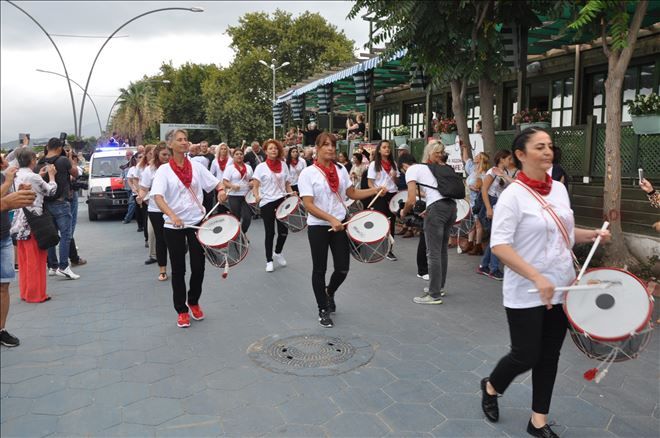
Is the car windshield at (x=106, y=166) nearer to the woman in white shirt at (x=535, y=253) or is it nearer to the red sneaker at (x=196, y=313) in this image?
the red sneaker at (x=196, y=313)

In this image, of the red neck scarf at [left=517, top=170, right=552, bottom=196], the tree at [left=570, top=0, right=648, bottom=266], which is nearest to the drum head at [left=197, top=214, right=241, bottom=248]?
the red neck scarf at [left=517, top=170, right=552, bottom=196]

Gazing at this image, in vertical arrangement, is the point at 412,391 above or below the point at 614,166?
below

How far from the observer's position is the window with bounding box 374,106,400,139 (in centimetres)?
1984

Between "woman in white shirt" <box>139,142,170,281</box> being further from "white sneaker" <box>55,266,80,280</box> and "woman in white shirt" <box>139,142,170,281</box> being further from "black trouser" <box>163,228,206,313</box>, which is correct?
"black trouser" <box>163,228,206,313</box>

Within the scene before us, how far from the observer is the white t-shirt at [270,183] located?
789 cm

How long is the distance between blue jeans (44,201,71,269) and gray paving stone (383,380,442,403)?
5.44m

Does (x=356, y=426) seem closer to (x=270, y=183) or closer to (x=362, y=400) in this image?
(x=362, y=400)

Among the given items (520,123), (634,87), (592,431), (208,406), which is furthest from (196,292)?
(634,87)

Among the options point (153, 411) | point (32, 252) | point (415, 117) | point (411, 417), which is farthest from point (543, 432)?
point (415, 117)

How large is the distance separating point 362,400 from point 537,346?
51.5 inches

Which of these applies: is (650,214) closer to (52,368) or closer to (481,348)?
(481,348)

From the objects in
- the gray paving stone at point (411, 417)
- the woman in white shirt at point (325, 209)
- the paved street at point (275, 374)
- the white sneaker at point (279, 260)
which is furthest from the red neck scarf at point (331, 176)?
the white sneaker at point (279, 260)

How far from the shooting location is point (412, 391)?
12.9ft

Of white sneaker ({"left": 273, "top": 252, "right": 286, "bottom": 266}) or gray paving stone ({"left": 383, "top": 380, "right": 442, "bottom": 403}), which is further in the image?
white sneaker ({"left": 273, "top": 252, "right": 286, "bottom": 266})
